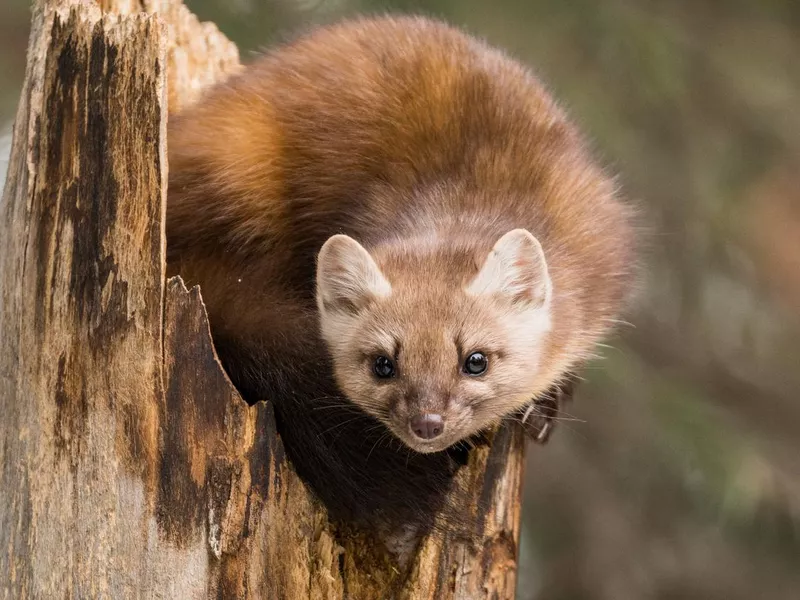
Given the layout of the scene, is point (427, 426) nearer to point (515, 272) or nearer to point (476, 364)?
point (476, 364)

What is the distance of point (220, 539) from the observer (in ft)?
9.62

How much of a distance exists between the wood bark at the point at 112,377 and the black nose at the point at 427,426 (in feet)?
1.22

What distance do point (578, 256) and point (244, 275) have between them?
1090 millimetres

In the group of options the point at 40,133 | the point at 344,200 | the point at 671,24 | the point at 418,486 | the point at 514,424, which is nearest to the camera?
the point at 40,133

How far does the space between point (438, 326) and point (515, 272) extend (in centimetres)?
29

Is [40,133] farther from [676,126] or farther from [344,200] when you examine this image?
[676,126]

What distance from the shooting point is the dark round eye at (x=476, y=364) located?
10.5ft

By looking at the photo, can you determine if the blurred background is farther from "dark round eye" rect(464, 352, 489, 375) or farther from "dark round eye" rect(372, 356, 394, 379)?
"dark round eye" rect(372, 356, 394, 379)

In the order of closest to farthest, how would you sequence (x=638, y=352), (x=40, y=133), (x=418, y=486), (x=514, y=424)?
(x=40, y=133) < (x=418, y=486) < (x=514, y=424) < (x=638, y=352)

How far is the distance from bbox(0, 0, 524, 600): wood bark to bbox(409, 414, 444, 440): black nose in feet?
1.22

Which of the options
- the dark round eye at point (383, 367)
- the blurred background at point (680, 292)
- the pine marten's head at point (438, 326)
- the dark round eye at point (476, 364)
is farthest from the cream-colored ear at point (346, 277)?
the blurred background at point (680, 292)

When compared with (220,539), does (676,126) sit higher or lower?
higher

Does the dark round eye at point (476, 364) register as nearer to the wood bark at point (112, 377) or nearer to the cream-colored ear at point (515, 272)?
the cream-colored ear at point (515, 272)

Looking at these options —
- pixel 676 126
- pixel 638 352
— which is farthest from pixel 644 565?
pixel 676 126
